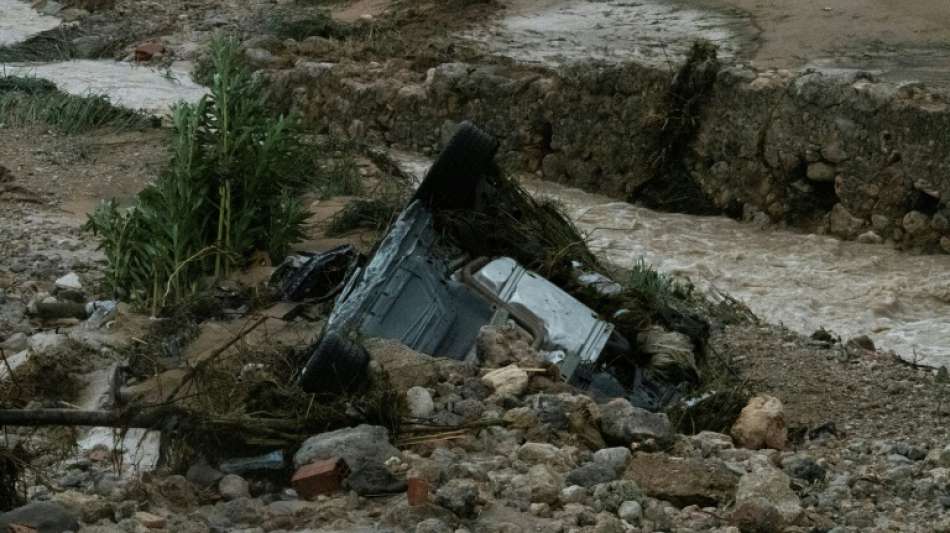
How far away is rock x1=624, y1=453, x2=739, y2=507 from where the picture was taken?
4781mm

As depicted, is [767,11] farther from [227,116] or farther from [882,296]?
[227,116]

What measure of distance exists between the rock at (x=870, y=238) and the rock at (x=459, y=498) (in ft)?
25.2

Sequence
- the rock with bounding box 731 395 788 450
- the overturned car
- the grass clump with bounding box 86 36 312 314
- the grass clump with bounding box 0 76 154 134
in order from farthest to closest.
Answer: the grass clump with bounding box 0 76 154 134 < the grass clump with bounding box 86 36 312 314 < the overturned car < the rock with bounding box 731 395 788 450

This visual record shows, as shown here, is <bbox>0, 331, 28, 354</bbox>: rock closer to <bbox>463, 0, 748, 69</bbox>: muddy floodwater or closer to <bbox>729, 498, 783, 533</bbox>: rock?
<bbox>729, 498, 783, 533</bbox>: rock

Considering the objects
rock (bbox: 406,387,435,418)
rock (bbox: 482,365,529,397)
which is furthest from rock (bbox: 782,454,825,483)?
rock (bbox: 406,387,435,418)

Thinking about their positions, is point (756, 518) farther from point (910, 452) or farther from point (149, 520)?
point (149, 520)

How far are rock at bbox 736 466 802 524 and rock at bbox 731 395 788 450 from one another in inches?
36.6

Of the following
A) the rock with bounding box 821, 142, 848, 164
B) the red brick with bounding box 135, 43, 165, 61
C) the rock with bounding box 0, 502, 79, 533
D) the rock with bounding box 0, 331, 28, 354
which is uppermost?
the rock with bounding box 0, 502, 79, 533

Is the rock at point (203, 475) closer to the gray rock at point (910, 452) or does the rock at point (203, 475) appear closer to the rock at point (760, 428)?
the rock at point (760, 428)

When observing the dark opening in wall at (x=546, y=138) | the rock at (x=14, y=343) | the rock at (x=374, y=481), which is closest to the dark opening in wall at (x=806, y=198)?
the dark opening in wall at (x=546, y=138)

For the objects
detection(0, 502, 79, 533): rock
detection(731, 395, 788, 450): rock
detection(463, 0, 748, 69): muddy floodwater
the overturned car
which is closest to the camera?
detection(0, 502, 79, 533): rock

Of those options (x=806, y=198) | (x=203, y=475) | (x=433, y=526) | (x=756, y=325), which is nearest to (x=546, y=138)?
(x=806, y=198)

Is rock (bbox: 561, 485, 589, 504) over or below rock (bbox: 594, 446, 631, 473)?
over

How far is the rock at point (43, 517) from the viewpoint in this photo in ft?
13.5
